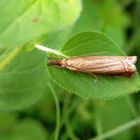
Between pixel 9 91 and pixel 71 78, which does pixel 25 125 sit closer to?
pixel 9 91

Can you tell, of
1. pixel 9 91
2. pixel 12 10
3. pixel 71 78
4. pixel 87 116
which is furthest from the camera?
pixel 87 116

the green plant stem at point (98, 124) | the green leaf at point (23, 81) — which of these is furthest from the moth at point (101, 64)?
the green plant stem at point (98, 124)

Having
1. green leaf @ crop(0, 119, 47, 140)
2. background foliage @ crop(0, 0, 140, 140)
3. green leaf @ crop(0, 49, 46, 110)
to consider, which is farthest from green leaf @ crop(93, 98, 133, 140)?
green leaf @ crop(0, 49, 46, 110)

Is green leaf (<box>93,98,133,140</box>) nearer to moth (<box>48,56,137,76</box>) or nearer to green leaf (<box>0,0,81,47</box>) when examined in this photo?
moth (<box>48,56,137,76</box>)

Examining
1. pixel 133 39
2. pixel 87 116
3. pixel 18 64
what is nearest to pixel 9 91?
pixel 18 64

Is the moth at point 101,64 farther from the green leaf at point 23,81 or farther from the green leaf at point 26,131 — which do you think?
the green leaf at point 26,131

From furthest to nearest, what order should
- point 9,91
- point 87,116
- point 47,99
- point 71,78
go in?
1. point 47,99
2. point 87,116
3. point 9,91
4. point 71,78

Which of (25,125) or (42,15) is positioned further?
(25,125)
